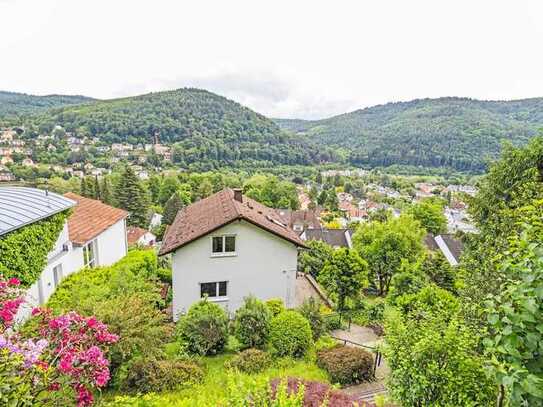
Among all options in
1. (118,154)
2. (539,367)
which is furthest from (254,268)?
(118,154)

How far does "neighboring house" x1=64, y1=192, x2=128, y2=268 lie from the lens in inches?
577

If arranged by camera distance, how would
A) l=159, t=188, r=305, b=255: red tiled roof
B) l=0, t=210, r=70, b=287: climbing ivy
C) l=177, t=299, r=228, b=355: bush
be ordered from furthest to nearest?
l=159, t=188, r=305, b=255: red tiled roof
l=177, t=299, r=228, b=355: bush
l=0, t=210, r=70, b=287: climbing ivy

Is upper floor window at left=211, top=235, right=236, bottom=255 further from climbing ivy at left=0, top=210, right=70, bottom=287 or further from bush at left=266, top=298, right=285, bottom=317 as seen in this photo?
climbing ivy at left=0, top=210, right=70, bottom=287

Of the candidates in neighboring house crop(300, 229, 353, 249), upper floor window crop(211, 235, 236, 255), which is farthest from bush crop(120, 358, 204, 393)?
neighboring house crop(300, 229, 353, 249)

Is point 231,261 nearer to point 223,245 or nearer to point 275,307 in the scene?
point 223,245

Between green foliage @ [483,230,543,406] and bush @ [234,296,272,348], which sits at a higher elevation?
green foliage @ [483,230,543,406]

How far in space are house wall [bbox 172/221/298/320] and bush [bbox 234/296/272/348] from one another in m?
3.75

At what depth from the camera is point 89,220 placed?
16516 mm

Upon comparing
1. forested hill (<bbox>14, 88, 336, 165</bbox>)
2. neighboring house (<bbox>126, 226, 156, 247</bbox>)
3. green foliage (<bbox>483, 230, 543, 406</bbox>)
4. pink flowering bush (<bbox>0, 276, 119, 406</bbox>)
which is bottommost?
neighboring house (<bbox>126, 226, 156, 247</bbox>)

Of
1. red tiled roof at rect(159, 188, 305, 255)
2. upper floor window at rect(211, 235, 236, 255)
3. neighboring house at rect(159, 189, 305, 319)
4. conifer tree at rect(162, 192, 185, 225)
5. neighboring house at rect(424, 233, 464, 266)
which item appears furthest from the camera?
conifer tree at rect(162, 192, 185, 225)

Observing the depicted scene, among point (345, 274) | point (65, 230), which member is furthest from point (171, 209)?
point (65, 230)

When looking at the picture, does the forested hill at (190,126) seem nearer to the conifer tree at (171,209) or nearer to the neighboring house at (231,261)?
the conifer tree at (171,209)

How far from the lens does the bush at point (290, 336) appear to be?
11.6 meters

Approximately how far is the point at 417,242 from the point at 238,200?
17.2m
